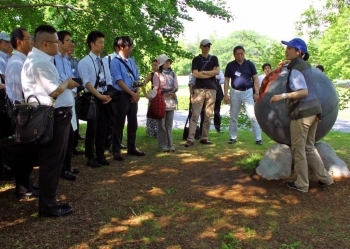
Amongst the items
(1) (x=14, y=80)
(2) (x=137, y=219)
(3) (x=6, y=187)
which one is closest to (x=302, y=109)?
(2) (x=137, y=219)

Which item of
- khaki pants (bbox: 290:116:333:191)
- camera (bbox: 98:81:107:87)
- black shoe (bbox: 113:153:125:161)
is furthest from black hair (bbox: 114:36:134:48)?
khaki pants (bbox: 290:116:333:191)

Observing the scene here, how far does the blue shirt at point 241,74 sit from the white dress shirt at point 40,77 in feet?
15.4

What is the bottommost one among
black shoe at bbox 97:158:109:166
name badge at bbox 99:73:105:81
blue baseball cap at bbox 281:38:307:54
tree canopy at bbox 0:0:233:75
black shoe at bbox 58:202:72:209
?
black shoe at bbox 58:202:72:209

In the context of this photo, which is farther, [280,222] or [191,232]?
[280,222]

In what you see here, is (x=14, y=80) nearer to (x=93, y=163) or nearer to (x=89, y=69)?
(x=89, y=69)

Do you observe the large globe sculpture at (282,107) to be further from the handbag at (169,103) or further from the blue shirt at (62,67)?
the blue shirt at (62,67)

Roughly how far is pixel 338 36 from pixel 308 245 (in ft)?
43.6

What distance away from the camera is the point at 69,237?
144 inches

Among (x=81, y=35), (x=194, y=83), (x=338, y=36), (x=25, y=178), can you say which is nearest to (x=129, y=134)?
(x=194, y=83)

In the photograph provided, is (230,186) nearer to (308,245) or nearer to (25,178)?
(308,245)

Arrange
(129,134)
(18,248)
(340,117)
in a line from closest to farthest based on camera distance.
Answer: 1. (18,248)
2. (129,134)
3. (340,117)

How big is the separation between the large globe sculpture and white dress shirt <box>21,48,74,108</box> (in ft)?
10.3

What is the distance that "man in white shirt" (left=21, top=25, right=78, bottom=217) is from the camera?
3752 millimetres

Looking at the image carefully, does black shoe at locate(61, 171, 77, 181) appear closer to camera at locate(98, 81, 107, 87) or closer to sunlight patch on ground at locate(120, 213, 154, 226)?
camera at locate(98, 81, 107, 87)
